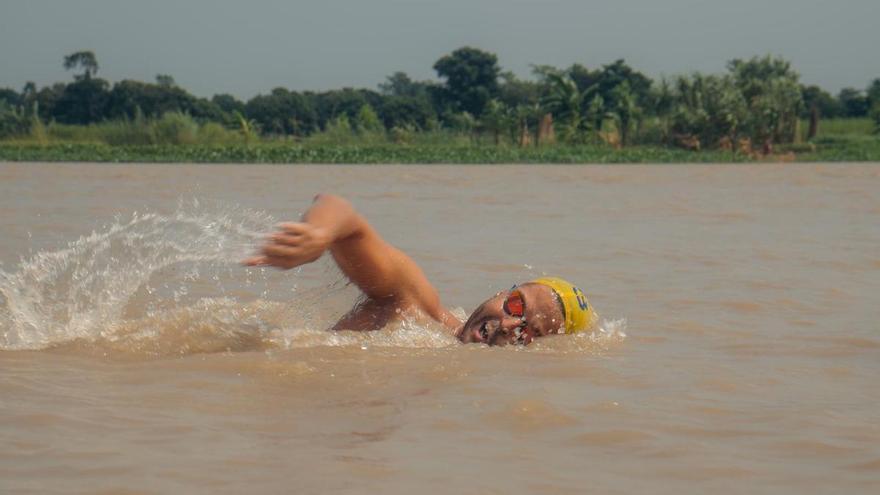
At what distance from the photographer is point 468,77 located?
66.1 m

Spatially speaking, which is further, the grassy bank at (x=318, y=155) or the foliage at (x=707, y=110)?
the foliage at (x=707, y=110)

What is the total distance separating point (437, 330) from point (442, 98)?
62.9 meters

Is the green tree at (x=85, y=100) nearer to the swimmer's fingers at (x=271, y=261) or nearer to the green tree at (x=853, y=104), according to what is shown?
the green tree at (x=853, y=104)

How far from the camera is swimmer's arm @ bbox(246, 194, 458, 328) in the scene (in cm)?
366

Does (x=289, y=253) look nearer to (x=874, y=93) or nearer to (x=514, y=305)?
(x=514, y=305)

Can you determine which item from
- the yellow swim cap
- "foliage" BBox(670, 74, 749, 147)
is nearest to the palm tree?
"foliage" BBox(670, 74, 749, 147)

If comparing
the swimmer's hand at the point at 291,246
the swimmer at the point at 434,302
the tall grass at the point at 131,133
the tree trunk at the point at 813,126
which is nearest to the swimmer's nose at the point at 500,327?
the swimmer at the point at 434,302

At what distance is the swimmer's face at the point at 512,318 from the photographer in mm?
4668

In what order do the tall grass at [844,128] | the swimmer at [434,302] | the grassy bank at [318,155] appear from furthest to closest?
the tall grass at [844,128], the grassy bank at [318,155], the swimmer at [434,302]

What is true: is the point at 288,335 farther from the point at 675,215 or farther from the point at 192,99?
the point at 192,99

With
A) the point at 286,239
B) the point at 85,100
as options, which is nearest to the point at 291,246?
the point at 286,239

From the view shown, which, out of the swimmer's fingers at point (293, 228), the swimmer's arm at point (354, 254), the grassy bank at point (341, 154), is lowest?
the grassy bank at point (341, 154)

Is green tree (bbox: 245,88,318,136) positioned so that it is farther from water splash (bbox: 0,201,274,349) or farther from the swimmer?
the swimmer

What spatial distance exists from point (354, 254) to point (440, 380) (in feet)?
2.07
